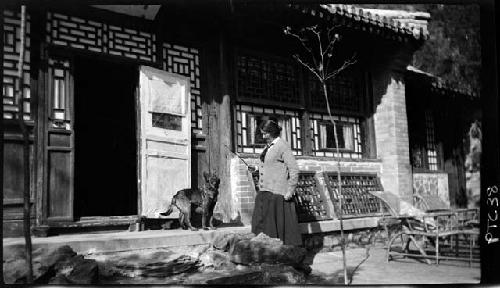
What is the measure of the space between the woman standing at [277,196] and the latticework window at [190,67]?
148 cm

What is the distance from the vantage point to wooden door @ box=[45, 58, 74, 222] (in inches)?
209

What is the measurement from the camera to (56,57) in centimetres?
552

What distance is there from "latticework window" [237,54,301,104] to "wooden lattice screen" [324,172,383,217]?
1.56 m

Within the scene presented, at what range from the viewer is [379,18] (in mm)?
7285

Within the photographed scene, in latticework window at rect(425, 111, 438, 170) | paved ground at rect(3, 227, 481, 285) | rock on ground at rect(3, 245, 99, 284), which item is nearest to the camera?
rock on ground at rect(3, 245, 99, 284)

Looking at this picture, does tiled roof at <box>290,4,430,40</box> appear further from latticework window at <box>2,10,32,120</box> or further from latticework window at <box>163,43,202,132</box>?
latticework window at <box>2,10,32,120</box>

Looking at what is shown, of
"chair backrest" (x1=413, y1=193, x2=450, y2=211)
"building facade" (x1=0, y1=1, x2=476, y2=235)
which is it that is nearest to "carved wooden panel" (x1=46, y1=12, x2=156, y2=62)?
"building facade" (x1=0, y1=1, x2=476, y2=235)

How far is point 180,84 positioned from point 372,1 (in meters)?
2.87

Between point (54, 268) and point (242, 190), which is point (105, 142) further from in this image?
point (54, 268)

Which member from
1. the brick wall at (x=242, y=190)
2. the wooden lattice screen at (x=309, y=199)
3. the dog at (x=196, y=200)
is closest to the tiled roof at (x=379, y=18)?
the brick wall at (x=242, y=190)

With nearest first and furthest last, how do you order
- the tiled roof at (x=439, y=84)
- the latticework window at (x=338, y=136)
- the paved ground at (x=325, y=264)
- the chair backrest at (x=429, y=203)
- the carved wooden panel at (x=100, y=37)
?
the paved ground at (x=325, y=264)
the carved wooden panel at (x=100, y=37)
the chair backrest at (x=429, y=203)
the latticework window at (x=338, y=136)
the tiled roof at (x=439, y=84)

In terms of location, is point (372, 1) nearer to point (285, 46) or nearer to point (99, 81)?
point (285, 46)

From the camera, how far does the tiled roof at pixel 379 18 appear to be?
6.55 metres

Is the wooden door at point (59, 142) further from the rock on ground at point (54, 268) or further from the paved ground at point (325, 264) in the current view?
the rock on ground at point (54, 268)
